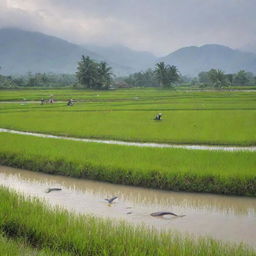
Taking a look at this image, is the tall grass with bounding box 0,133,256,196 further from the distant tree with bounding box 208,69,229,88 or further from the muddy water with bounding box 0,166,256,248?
the distant tree with bounding box 208,69,229,88

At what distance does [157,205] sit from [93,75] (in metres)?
35.6

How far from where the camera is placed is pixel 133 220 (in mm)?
4949

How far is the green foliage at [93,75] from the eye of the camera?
39812 millimetres

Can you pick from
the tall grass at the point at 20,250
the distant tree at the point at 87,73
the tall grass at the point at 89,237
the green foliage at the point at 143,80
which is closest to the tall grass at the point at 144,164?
the tall grass at the point at 89,237

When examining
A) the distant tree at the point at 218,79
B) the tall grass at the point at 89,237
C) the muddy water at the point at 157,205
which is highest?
the distant tree at the point at 218,79

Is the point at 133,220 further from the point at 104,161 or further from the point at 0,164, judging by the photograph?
the point at 0,164

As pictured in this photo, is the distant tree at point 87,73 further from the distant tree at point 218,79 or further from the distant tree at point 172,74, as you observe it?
the distant tree at point 218,79

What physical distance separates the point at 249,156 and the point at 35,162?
184 inches

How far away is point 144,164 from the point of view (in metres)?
6.81

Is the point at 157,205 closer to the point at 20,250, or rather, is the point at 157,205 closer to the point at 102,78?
the point at 20,250

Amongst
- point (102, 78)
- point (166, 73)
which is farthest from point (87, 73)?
point (166, 73)

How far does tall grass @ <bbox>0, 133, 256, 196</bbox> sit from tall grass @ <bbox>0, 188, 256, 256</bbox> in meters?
2.17

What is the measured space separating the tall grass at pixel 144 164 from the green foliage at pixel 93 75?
31.3 meters

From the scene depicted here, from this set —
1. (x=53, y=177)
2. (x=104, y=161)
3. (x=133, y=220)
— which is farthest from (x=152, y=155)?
(x=133, y=220)
